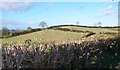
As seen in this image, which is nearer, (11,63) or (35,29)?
(11,63)

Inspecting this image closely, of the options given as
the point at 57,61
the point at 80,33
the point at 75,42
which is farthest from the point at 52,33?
the point at 57,61

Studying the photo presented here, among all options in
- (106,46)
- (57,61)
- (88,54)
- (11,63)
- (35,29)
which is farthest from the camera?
(35,29)

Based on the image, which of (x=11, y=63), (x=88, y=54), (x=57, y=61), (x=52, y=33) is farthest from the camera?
(x=52, y=33)

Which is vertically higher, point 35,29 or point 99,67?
point 35,29

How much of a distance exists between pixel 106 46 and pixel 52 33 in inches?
116

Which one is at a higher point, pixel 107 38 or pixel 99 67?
pixel 107 38

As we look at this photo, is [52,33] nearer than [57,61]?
No

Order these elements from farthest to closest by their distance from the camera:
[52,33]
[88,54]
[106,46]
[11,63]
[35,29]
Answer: [35,29] → [52,33] → [106,46] → [88,54] → [11,63]

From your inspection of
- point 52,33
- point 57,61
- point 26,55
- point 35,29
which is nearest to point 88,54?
point 57,61

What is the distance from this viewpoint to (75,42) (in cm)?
1184

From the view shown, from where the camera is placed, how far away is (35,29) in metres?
17.0

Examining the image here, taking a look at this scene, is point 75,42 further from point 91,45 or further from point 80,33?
point 80,33

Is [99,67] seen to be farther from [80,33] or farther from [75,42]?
[80,33]

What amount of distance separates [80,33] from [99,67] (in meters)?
3.97
